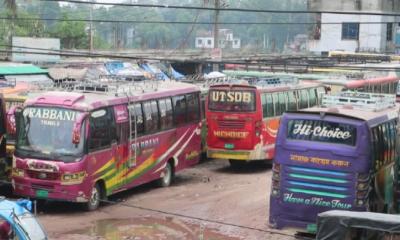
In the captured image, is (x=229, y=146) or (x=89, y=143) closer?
(x=89, y=143)

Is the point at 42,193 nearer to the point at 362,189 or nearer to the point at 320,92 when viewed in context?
the point at 362,189

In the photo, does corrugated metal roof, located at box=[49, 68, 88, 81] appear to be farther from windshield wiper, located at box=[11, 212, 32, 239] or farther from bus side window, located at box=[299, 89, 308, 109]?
windshield wiper, located at box=[11, 212, 32, 239]

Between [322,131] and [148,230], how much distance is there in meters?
4.34

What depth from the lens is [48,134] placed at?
627 inches

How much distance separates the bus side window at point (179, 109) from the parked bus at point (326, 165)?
743cm

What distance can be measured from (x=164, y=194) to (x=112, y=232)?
460 centimetres

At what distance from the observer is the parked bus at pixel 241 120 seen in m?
22.2

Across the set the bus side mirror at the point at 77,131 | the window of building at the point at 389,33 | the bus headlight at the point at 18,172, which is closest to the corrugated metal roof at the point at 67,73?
the bus headlight at the point at 18,172

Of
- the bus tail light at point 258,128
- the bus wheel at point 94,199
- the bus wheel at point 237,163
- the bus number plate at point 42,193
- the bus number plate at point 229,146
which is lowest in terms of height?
the bus wheel at point 237,163

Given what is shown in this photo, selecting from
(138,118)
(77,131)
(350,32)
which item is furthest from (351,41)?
(77,131)

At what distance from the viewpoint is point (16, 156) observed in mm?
15984

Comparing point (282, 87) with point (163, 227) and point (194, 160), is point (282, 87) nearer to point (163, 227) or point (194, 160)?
point (194, 160)

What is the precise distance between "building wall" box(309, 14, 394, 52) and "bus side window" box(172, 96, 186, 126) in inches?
1744

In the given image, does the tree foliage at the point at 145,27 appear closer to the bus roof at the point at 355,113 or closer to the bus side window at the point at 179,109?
the bus side window at the point at 179,109
